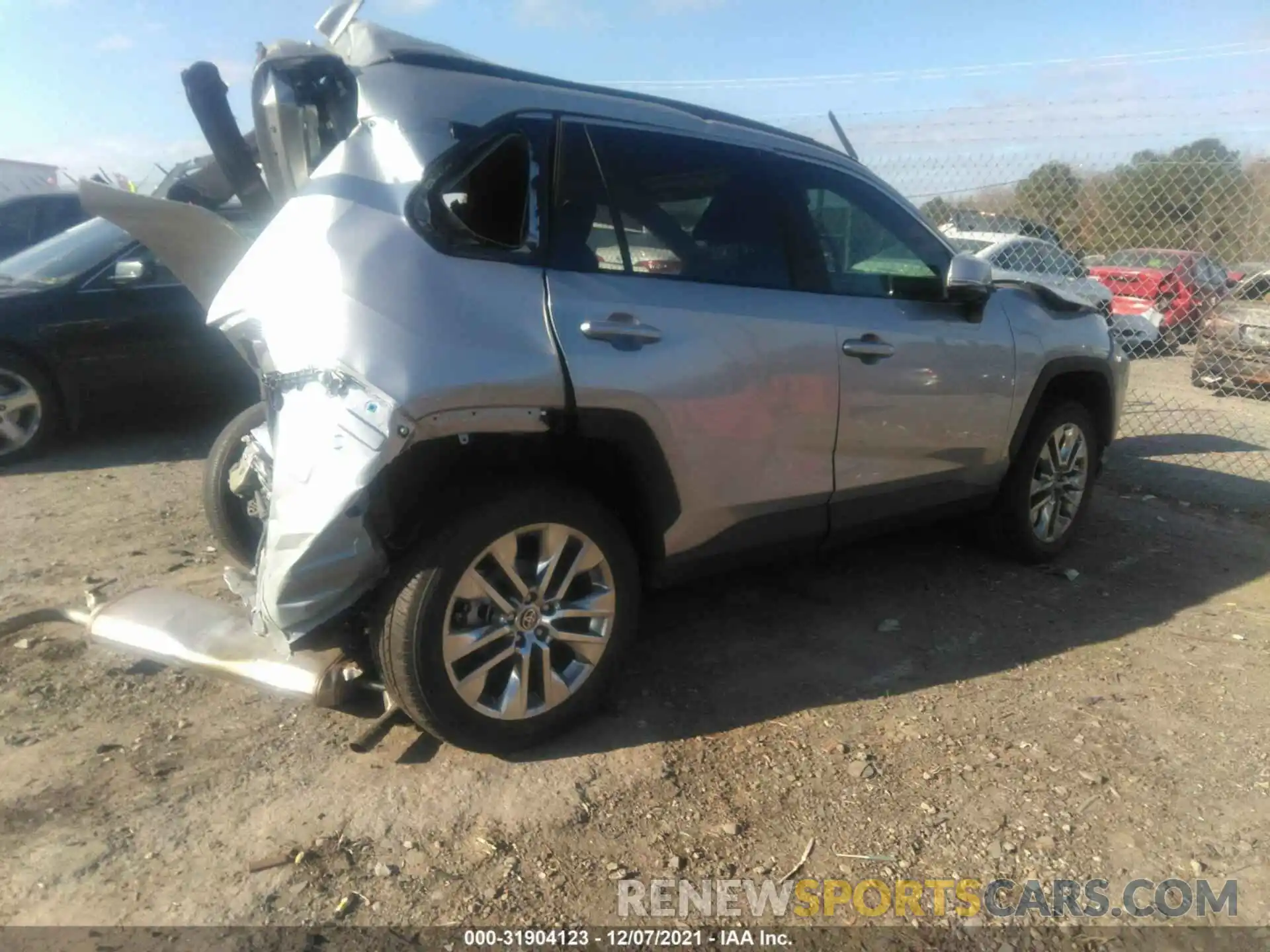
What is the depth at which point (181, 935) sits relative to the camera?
219 centimetres

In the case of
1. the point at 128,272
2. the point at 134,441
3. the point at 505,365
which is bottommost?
the point at 134,441

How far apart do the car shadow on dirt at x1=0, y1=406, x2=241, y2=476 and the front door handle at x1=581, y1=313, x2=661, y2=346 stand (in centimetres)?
449

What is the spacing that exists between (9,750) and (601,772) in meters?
1.84

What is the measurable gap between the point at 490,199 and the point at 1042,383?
287 cm

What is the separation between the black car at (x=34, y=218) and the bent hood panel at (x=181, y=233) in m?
8.18

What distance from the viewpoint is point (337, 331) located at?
251cm

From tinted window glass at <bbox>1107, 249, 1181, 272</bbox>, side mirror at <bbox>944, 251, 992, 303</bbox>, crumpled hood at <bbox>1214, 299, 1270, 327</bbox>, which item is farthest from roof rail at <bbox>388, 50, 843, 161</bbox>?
tinted window glass at <bbox>1107, 249, 1181, 272</bbox>

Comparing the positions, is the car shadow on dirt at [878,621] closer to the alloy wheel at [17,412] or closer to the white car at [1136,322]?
the alloy wheel at [17,412]

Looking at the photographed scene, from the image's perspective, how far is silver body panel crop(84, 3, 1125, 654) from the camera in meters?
2.50

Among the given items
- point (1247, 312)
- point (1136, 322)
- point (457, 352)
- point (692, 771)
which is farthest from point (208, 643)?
point (1136, 322)

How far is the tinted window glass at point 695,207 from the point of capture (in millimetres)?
3094

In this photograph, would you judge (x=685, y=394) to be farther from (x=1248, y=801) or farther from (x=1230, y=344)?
(x=1230, y=344)

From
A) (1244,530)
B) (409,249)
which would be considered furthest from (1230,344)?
(409,249)

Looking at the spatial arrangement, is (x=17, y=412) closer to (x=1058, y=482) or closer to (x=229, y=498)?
(x=229, y=498)
